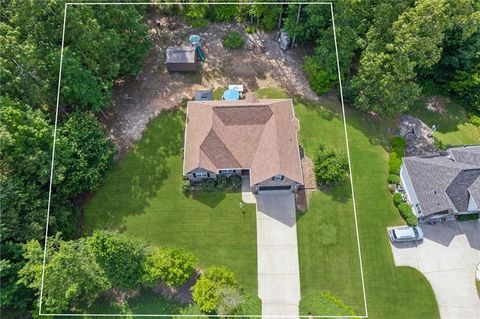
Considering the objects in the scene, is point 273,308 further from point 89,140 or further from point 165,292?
point 89,140

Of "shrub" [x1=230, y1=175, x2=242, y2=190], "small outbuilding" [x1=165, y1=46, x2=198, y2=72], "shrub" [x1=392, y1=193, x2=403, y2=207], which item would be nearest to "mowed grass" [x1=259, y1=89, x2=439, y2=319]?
"shrub" [x1=392, y1=193, x2=403, y2=207]

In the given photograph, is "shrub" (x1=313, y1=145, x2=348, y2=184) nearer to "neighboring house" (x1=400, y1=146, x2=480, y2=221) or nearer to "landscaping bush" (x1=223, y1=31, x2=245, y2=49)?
"neighboring house" (x1=400, y1=146, x2=480, y2=221)

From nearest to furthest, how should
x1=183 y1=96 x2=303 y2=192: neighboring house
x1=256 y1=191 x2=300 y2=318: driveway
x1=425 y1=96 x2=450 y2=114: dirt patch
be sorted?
x1=256 y1=191 x2=300 y2=318: driveway, x1=183 y1=96 x2=303 y2=192: neighboring house, x1=425 y1=96 x2=450 y2=114: dirt patch

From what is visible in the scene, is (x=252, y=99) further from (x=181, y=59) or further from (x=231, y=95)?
(x=181, y=59)

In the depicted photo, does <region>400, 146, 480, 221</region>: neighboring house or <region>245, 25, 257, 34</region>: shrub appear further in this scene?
<region>245, 25, 257, 34</region>: shrub

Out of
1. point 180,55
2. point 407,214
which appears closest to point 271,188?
point 407,214

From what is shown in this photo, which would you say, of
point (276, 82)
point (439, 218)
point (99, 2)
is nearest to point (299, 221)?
point (439, 218)
